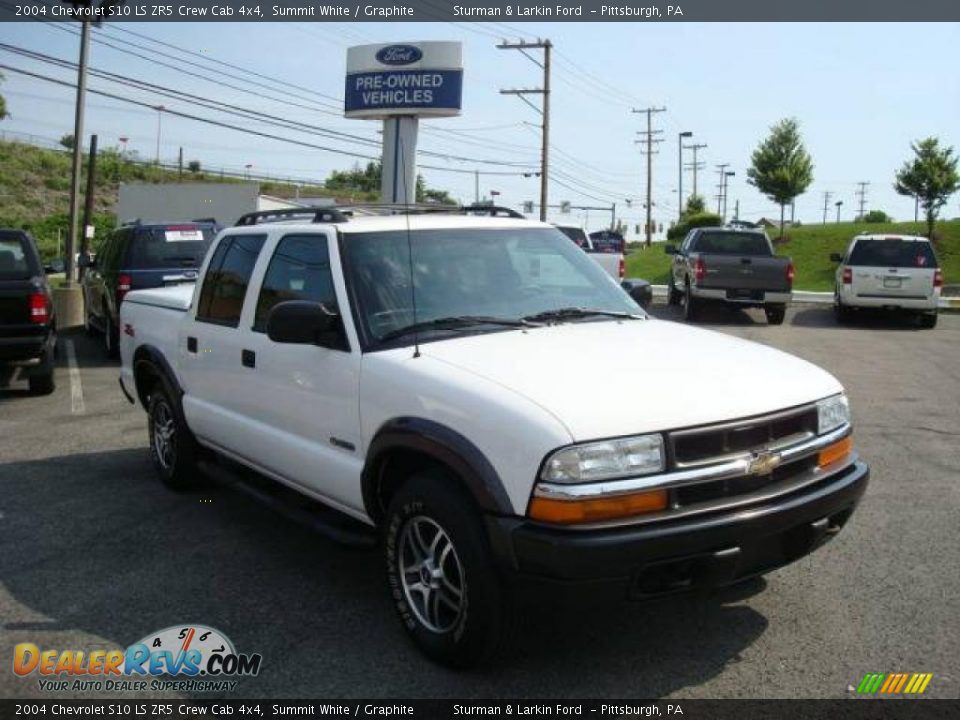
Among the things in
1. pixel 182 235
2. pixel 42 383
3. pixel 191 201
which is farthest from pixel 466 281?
pixel 191 201

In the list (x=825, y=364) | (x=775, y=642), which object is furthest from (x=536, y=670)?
(x=825, y=364)

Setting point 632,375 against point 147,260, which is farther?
point 147,260

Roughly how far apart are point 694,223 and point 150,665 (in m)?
50.7

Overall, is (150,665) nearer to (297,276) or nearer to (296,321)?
(296,321)

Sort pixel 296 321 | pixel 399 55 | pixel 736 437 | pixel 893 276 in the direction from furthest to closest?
1. pixel 399 55
2. pixel 893 276
3. pixel 296 321
4. pixel 736 437

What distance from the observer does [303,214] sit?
18.2 ft

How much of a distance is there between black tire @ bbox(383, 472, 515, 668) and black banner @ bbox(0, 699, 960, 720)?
0.76 ft

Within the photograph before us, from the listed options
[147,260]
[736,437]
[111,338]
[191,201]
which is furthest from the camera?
[191,201]

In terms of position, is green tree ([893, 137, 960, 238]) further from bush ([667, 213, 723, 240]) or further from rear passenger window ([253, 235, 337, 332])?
rear passenger window ([253, 235, 337, 332])

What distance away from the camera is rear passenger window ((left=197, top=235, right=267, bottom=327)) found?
523cm

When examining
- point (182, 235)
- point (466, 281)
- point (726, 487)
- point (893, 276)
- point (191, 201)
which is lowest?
point (726, 487)

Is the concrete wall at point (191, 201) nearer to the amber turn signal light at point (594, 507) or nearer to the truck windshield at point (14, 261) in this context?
the truck windshield at point (14, 261)

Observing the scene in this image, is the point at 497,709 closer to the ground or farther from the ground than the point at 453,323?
closer to the ground

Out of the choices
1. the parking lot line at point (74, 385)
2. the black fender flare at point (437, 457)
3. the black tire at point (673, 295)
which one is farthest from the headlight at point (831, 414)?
the black tire at point (673, 295)
